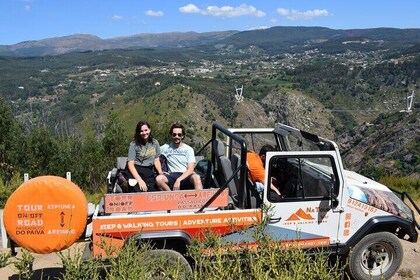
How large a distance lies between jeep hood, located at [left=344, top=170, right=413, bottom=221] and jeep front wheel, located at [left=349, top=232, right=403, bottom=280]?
36 cm

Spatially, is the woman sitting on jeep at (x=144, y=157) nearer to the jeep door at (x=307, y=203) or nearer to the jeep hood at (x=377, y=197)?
the jeep door at (x=307, y=203)

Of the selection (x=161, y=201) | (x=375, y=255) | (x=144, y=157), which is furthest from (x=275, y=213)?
(x=144, y=157)

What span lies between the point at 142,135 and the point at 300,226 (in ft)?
8.31

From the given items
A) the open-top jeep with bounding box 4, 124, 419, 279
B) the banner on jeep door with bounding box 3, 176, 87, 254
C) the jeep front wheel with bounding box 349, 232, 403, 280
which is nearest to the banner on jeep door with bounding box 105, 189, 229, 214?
the open-top jeep with bounding box 4, 124, 419, 279

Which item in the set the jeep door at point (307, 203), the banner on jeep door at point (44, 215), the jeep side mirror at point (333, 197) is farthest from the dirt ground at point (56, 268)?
the jeep side mirror at point (333, 197)

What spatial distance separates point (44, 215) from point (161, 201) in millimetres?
1355

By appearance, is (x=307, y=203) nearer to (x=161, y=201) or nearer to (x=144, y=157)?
(x=161, y=201)

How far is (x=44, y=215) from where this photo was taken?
465cm

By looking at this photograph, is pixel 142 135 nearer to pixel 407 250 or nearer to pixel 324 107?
pixel 407 250

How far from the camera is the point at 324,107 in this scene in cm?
13100

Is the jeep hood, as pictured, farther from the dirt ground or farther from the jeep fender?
the dirt ground

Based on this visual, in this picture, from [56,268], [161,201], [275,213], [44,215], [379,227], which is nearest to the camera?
[44,215]

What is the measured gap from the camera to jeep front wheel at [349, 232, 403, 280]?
5.62m

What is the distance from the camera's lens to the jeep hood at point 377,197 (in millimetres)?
5550
